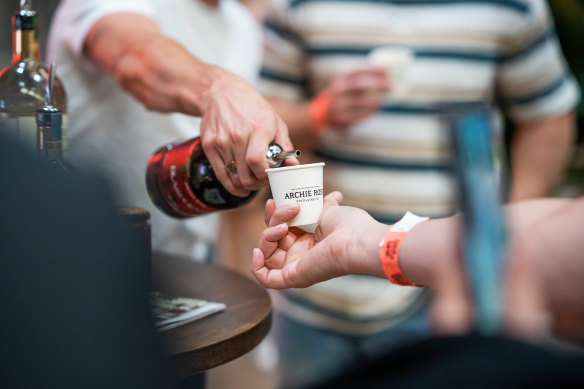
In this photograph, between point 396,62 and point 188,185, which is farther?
point 396,62

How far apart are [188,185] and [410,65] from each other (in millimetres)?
1029

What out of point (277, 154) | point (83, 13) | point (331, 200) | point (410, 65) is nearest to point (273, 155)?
point (277, 154)

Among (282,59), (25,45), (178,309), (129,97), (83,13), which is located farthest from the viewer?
(282,59)

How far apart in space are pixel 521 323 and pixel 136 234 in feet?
A: 2.11

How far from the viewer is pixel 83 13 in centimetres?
153

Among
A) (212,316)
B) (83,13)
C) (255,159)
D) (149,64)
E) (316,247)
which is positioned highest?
(83,13)

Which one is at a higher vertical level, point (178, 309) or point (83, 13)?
point (83, 13)

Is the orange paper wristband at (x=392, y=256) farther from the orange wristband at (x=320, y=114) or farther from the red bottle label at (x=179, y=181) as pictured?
the orange wristband at (x=320, y=114)

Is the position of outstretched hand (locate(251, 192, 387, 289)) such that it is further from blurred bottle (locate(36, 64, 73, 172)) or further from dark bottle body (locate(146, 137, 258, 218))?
blurred bottle (locate(36, 64, 73, 172))

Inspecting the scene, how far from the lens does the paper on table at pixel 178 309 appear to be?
1.01 metres

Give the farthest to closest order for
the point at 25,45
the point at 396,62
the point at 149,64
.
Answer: the point at 396,62 → the point at 149,64 → the point at 25,45

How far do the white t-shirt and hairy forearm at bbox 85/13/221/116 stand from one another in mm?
48

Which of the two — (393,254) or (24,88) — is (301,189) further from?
(24,88)

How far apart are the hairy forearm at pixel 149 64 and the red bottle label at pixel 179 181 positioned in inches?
4.2
